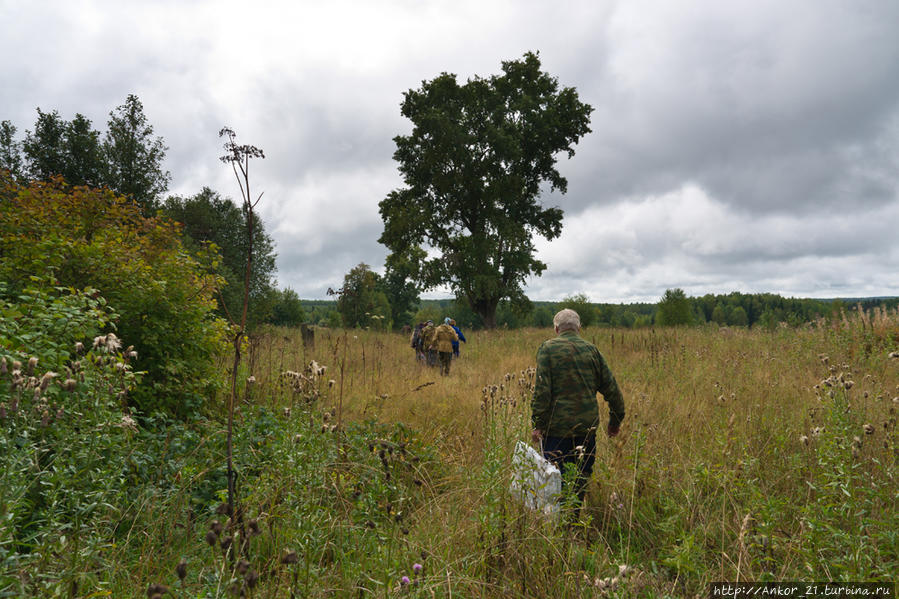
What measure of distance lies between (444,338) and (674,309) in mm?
58077

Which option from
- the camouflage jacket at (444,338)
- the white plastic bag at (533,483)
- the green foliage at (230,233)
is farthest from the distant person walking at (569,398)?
the green foliage at (230,233)

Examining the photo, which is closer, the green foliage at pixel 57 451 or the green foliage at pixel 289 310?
the green foliage at pixel 57 451

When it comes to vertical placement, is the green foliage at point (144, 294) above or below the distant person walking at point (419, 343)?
above

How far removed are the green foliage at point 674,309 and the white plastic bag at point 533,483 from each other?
61.4 metres

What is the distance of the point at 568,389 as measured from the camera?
4047mm

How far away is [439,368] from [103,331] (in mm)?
7217

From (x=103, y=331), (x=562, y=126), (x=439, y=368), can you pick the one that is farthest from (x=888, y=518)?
(x=562, y=126)

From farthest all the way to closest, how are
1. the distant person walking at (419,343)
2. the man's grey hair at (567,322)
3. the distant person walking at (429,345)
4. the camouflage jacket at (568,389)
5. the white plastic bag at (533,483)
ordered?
the distant person walking at (419,343)
the distant person walking at (429,345)
the man's grey hair at (567,322)
the camouflage jacket at (568,389)
the white plastic bag at (533,483)

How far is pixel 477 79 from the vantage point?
2492 cm

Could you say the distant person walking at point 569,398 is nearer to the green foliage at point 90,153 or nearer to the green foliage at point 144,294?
the green foliage at point 144,294

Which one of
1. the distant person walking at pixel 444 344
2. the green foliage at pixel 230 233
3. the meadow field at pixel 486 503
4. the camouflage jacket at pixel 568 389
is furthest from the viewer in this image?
the green foliage at pixel 230 233

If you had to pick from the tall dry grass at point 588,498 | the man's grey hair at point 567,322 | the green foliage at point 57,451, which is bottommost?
the tall dry grass at point 588,498

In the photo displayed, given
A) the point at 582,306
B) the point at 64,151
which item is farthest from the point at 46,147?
the point at 582,306

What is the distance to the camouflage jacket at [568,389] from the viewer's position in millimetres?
4012
